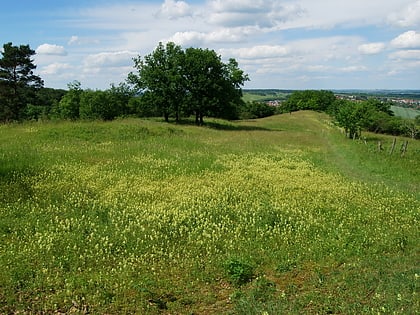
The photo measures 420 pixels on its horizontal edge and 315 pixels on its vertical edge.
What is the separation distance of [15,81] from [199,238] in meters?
53.2

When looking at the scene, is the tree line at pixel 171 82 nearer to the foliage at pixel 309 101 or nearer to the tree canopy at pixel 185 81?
the tree canopy at pixel 185 81

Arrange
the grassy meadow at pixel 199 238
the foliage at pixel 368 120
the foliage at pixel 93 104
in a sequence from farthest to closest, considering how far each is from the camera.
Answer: the foliage at pixel 93 104
the foliage at pixel 368 120
the grassy meadow at pixel 199 238

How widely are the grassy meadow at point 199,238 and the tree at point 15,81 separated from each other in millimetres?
37859

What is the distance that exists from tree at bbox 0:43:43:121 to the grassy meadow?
37.9 m

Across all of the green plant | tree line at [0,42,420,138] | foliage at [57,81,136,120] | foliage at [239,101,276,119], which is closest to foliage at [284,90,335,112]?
foliage at [239,101,276,119]

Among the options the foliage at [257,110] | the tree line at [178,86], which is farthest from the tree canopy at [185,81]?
the foliage at [257,110]

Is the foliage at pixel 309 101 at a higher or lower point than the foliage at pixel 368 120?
higher

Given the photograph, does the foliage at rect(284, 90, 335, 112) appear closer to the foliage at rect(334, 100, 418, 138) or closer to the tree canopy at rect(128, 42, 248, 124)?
the foliage at rect(334, 100, 418, 138)

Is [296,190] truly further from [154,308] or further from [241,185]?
[154,308]

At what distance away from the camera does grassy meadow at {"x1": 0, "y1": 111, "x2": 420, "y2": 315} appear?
790 cm

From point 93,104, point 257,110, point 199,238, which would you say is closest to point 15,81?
point 93,104

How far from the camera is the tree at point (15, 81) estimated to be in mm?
53688

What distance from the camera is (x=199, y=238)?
11039mm

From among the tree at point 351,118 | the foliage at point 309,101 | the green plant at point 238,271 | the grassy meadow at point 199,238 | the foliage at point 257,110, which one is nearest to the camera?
the grassy meadow at point 199,238
